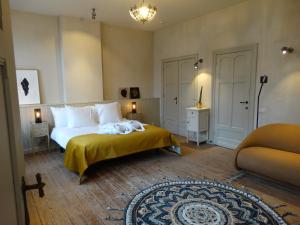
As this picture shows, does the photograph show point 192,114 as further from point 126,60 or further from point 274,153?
point 126,60

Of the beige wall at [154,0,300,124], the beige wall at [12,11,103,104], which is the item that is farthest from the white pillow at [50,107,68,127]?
the beige wall at [154,0,300,124]

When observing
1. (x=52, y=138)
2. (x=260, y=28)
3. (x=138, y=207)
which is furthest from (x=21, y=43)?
(x=260, y=28)

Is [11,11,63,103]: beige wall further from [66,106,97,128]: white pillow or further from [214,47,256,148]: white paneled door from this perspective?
[214,47,256,148]: white paneled door

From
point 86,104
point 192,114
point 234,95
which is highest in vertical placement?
point 234,95

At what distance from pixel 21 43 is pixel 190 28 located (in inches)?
149

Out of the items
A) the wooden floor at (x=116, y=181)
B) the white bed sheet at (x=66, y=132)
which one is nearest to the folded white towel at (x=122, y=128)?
the white bed sheet at (x=66, y=132)

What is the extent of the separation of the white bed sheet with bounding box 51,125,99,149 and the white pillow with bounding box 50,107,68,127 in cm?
16

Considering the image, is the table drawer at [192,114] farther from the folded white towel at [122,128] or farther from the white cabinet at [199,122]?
the folded white towel at [122,128]

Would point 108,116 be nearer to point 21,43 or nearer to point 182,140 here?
point 182,140

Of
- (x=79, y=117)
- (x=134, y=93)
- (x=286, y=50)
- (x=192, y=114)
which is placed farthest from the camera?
(x=134, y=93)

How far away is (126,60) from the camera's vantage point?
585cm

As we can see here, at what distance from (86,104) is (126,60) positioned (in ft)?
5.69

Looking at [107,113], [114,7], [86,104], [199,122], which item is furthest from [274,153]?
[86,104]

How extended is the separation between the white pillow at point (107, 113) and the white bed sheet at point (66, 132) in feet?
1.38
